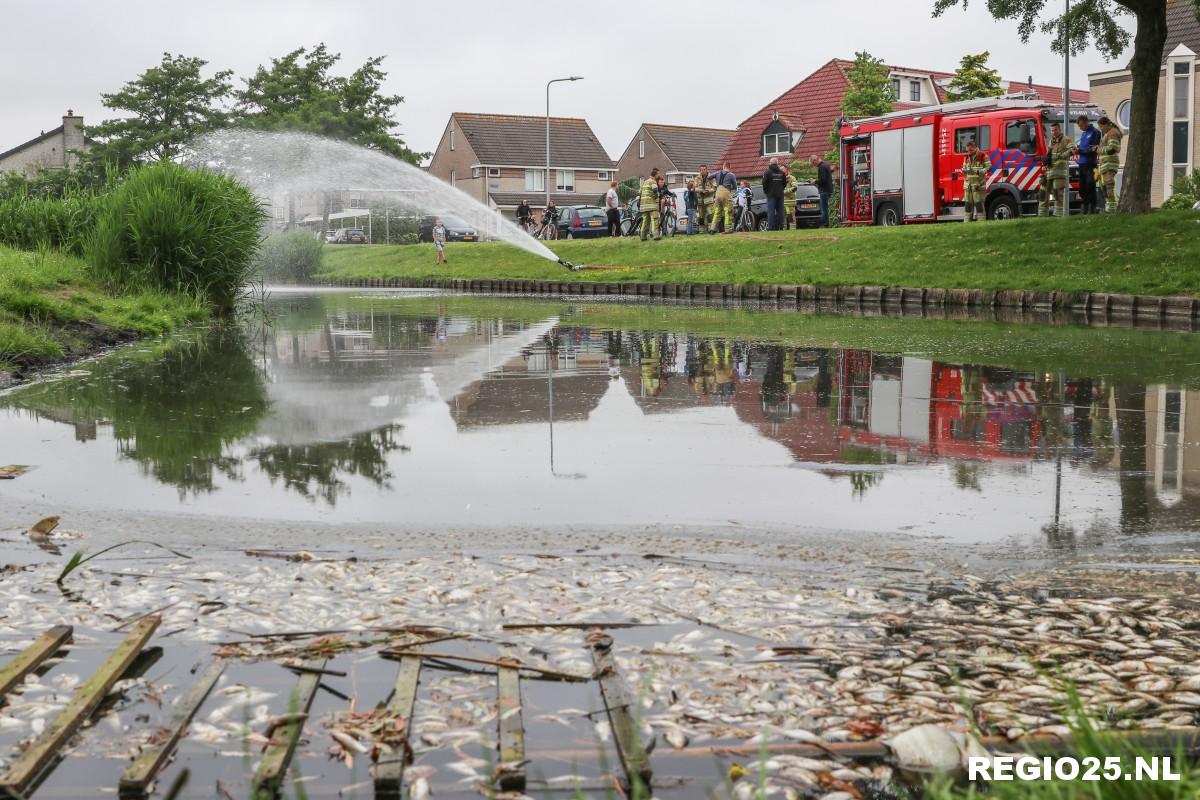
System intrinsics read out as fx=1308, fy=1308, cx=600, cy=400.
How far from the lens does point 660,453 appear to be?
8.05 m

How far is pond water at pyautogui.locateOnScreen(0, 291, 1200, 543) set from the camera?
6.47 m

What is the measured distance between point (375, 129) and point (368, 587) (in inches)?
2763

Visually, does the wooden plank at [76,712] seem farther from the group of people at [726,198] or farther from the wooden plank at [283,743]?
the group of people at [726,198]

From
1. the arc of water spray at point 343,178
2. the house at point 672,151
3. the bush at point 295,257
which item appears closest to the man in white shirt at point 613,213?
the arc of water spray at point 343,178

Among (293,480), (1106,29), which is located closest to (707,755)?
(293,480)

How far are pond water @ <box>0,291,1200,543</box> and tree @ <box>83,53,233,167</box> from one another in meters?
60.6

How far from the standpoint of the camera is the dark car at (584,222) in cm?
5169

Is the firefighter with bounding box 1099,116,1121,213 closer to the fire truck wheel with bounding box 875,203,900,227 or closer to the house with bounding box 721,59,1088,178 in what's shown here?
the fire truck wheel with bounding box 875,203,900,227

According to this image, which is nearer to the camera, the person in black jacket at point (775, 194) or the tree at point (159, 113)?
the person in black jacket at point (775, 194)

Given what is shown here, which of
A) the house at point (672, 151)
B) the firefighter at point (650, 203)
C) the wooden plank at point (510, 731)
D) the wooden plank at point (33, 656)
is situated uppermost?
the house at point (672, 151)

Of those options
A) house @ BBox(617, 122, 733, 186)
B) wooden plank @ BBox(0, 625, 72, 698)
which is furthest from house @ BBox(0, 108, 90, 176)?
wooden plank @ BBox(0, 625, 72, 698)

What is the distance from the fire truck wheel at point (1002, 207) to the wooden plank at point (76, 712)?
28.6m

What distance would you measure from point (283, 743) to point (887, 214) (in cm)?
3320

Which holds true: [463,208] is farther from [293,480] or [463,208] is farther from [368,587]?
[368,587]
